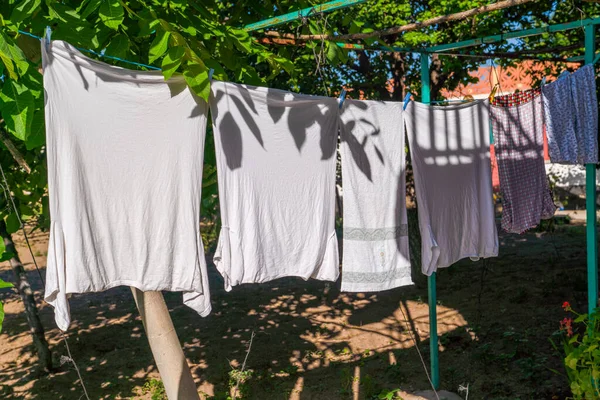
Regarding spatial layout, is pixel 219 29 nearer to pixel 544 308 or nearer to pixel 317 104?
A: pixel 317 104

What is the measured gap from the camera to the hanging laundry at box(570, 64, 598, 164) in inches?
147

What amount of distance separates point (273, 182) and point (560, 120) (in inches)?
82.8

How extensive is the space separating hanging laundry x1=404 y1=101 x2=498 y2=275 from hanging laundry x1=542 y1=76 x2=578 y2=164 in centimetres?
43

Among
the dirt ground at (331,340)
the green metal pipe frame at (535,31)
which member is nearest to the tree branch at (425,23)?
the green metal pipe frame at (535,31)

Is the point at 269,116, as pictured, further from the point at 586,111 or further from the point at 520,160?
the point at 586,111

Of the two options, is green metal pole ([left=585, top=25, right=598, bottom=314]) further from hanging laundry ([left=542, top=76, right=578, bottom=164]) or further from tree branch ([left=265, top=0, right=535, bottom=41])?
tree branch ([left=265, top=0, right=535, bottom=41])

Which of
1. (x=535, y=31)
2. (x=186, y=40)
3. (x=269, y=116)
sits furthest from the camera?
(x=535, y=31)

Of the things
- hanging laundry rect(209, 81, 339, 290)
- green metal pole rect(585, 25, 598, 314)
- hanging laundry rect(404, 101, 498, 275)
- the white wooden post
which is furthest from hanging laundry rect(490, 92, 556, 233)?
the white wooden post

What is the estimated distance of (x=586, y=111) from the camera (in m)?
3.76

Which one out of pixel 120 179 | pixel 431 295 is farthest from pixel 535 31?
pixel 120 179

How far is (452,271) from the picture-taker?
8.75 m

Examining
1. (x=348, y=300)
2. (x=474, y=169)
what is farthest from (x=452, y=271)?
(x=474, y=169)

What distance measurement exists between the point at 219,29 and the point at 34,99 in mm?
1161

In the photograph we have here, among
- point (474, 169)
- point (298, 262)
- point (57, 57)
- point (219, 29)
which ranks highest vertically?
point (219, 29)
